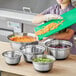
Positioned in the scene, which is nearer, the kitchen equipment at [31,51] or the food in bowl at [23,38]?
the kitchen equipment at [31,51]

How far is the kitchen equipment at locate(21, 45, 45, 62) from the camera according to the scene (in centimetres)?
278

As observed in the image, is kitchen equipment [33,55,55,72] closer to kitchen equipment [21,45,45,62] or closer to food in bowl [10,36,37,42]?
kitchen equipment [21,45,45,62]

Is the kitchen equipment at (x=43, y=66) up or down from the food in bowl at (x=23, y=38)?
down

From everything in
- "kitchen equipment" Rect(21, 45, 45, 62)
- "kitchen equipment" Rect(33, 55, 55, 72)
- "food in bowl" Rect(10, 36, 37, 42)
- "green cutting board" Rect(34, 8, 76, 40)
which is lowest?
"kitchen equipment" Rect(33, 55, 55, 72)

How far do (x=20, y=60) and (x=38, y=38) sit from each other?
0.36m

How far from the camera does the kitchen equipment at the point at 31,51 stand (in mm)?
2783

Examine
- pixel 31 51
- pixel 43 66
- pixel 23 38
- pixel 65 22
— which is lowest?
pixel 43 66

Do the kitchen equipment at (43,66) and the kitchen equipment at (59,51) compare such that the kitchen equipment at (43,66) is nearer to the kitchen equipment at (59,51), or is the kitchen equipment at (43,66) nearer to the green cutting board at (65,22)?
the kitchen equipment at (59,51)

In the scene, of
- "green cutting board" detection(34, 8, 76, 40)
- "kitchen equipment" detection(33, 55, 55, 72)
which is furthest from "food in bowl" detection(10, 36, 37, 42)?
"kitchen equipment" detection(33, 55, 55, 72)

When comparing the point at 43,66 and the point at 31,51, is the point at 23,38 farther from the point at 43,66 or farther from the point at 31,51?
the point at 43,66

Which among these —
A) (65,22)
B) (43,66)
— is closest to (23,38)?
→ (65,22)

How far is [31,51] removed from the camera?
116 inches

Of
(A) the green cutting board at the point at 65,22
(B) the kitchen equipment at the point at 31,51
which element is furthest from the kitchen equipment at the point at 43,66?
(A) the green cutting board at the point at 65,22

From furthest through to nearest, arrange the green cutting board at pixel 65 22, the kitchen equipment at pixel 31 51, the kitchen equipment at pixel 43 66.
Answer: the green cutting board at pixel 65 22
the kitchen equipment at pixel 31 51
the kitchen equipment at pixel 43 66
